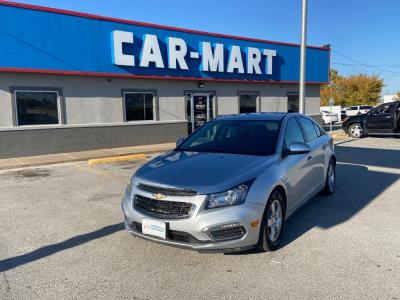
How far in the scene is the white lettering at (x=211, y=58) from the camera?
54.3ft

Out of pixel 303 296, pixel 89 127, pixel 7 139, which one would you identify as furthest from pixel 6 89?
pixel 303 296

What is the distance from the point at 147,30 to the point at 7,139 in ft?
21.9

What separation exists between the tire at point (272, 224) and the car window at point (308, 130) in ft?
6.03

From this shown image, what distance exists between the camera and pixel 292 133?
5.34 meters

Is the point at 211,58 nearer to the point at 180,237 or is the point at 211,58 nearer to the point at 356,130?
the point at 356,130

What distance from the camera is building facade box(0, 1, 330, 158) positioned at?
12.3 metres

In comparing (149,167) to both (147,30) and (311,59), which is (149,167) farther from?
(311,59)

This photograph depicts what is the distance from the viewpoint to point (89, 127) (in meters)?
14.0

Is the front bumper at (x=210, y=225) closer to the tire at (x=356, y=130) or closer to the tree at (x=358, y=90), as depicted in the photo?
the tire at (x=356, y=130)

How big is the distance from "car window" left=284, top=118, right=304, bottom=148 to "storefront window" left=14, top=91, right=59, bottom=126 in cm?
1020

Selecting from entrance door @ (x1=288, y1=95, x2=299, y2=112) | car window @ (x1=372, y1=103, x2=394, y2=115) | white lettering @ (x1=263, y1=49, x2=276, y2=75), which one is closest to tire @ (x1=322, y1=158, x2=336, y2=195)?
car window @ (x1=372, y1=103, x2=394, y2=115)

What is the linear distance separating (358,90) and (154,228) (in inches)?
2275

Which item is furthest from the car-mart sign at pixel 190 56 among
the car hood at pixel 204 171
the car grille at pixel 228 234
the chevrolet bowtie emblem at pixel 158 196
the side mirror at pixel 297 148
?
the car grille at pixel 228 234

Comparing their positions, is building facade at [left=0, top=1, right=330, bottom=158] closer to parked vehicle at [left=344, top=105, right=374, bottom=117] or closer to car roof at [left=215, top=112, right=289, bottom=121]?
car roof at [left=215, top=112, right=289, bottom=121]
